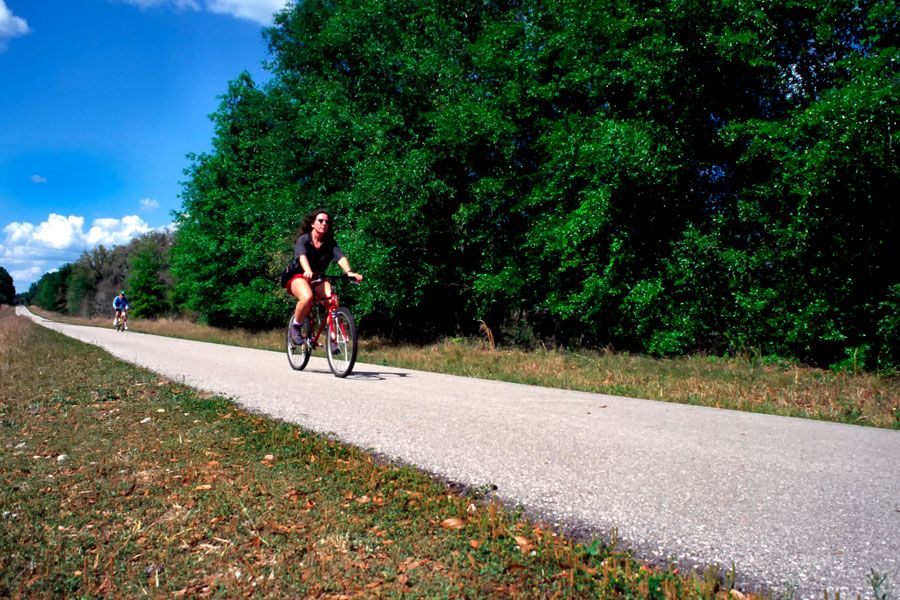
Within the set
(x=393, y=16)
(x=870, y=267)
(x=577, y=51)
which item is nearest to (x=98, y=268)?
(x=393, y=16)

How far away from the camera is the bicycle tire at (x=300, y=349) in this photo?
8.52m

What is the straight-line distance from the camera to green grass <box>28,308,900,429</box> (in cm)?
673

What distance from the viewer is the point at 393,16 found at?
765 inches

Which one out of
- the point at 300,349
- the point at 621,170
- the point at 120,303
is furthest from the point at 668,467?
the point at 120,303

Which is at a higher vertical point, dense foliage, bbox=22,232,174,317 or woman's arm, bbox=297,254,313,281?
dense foliage, bbox=22,232,174,317

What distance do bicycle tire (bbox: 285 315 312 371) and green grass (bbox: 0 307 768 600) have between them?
4.39m

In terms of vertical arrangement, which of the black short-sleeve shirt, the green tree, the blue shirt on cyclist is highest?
the green tree

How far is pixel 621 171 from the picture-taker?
12242mm

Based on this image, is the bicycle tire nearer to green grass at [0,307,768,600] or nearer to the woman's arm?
the woman's arm

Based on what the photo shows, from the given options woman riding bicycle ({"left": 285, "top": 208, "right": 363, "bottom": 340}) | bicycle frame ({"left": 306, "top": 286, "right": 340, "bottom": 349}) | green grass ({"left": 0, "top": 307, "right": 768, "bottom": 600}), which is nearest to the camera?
green grass ({"left": 0, "top": 307, "right": 768, "bottom": 600})

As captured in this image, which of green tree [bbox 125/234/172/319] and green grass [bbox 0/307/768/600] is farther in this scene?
green tree [bbox 125/234/172/319]

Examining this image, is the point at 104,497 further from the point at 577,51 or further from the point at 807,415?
the point at 577,51

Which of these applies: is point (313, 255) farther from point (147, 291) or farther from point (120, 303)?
point (147, 291)

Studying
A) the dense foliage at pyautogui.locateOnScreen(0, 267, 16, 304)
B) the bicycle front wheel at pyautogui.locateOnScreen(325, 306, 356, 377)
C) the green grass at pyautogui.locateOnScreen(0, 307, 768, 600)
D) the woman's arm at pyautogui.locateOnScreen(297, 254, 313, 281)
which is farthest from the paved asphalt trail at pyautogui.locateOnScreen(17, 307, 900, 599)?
the dense foliage at pyautogui.locateOnScreen(0, 267, 16, 304)
